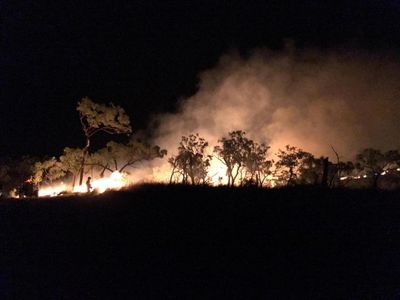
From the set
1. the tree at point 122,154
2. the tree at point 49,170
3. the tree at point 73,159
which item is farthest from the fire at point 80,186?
the tree at point 73,159

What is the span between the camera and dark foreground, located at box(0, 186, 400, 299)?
18.1ft

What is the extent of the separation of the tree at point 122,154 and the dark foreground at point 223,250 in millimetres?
17382

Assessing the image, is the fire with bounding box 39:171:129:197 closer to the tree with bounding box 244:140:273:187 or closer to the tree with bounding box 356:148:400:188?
the tree with bounding box 244:140:273:187

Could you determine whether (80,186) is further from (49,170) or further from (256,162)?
(256,162)

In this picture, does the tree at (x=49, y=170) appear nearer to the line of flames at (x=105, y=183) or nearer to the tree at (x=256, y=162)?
the line of flames at (x=105, y=183)

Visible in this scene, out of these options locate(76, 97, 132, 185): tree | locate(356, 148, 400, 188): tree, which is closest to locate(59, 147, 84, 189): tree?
locate(76, 97, 132, 185): tree

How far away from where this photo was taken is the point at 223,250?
593 cm

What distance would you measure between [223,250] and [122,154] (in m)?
19.4

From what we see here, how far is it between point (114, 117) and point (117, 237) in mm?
17032

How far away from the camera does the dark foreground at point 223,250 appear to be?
5.52 m

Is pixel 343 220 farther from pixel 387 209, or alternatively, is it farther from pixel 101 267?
pixel 101 267

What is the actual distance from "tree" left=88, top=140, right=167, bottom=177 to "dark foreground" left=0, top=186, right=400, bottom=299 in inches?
684

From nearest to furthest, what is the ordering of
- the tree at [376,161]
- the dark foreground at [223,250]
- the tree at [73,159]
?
the dark foreground at [223,250]
the tree at [73,159]
the tree at [376,161]

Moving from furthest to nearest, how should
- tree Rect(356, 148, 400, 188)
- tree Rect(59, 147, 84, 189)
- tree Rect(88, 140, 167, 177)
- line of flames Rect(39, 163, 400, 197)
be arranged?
tree Rect(356, 148, 400, 188), tree Rect(88, 140, 167, 177), tree Rect(59, 147, 84, 189), line of flames Rect(39, 163, 400, 197)
